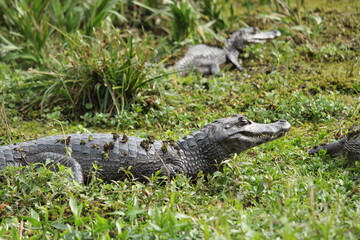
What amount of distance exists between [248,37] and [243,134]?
5.00 m

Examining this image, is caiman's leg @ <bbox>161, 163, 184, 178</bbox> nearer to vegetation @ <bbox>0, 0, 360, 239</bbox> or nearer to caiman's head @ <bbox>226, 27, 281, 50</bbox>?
vegetation @ <bbox>0, 0, 360, 239</bbox>

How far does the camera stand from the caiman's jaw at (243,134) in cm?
479

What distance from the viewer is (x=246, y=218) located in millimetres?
3385

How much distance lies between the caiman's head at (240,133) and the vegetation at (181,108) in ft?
0.79

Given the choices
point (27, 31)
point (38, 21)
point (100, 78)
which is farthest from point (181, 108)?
point (38, 21)

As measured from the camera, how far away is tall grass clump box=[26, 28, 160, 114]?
6.46 meters

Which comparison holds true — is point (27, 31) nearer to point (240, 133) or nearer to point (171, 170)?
point (171, 170)

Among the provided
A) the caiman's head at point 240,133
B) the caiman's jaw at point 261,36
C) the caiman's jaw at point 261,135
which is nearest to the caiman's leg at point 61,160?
the caiman's head at point 240,133

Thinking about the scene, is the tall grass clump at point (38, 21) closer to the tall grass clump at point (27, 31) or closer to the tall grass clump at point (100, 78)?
the tall grass clump at point (27, 31)

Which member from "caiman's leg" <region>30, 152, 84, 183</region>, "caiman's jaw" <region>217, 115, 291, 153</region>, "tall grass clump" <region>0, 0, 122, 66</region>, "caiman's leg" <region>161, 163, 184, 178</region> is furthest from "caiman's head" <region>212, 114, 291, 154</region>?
"tall grass clump" <region>0, 0, 122, 66</region>

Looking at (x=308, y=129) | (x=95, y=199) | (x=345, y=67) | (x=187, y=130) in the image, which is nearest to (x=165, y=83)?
(x=187, y=130)

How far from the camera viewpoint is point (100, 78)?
6590 mm

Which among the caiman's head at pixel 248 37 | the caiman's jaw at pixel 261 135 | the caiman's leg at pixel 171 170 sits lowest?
the caiman's head at pixel 248 37

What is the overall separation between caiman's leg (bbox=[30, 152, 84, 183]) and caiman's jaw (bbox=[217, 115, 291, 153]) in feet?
4.49
